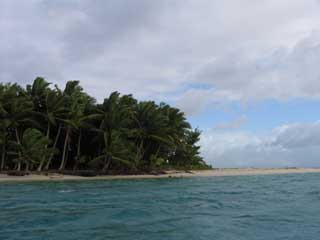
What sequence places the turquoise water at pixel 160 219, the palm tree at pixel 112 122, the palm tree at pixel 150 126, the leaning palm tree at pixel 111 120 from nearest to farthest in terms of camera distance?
the turquoise water at pixel 160 219 < the palm tree at pixel 112 122 < the leaning palm tree at pixel 111 120 < the palm tree at pixel 150 126

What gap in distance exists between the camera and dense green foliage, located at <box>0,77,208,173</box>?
43.9 meters

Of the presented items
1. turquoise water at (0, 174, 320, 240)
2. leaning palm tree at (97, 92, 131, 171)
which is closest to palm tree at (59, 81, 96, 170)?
leaning palm tree at (97, 92, 131, 171)

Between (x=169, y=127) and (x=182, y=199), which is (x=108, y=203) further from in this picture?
(x=169, y=127)

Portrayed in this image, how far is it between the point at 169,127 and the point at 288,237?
4448cm

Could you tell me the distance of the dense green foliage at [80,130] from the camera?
43.9 meters

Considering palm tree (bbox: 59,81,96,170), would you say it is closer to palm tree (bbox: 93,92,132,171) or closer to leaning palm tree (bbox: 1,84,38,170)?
palm tree (bbox: 93,92,132,171)

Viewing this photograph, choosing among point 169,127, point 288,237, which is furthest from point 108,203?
point 169,127

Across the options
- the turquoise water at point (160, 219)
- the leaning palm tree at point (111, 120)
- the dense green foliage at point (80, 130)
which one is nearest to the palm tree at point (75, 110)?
the dense green foliage at point (80, 130)

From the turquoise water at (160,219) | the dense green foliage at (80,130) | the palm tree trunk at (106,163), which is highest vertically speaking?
the dense green foliage at (80,130)

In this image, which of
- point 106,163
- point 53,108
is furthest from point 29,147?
point 106,163

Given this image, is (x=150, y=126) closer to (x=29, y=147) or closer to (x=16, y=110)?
(x=29, y=147)

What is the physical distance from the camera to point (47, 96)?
4544 centimetres

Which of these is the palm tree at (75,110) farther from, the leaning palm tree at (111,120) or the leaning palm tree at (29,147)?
the leaning palm tree at (29,147)

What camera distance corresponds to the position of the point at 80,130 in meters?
50.0
